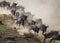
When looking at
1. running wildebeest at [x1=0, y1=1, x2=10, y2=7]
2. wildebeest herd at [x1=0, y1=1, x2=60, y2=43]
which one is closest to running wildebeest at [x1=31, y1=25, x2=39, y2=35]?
wildebeest herd at [x1=0, y1=1, x2=60, y2=43]

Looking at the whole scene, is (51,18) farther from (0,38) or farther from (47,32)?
(0,38)

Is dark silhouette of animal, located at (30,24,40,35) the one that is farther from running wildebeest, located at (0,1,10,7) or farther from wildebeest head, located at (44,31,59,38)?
running wildebeest, located at (0,1,10,7)

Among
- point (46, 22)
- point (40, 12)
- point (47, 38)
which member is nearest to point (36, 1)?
point (40, 12)

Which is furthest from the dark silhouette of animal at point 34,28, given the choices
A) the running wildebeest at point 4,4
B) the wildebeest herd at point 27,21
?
the running wildebeest at point 4,4

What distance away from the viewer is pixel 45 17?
1872mm

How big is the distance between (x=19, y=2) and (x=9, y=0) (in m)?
0.10

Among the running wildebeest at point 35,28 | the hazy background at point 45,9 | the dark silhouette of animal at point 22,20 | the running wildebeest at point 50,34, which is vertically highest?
the hazy background at point 45,9

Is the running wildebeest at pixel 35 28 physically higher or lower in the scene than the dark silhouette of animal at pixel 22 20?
lower

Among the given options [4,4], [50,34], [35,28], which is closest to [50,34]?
[50,34]

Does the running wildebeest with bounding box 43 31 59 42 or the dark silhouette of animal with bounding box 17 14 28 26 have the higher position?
the dark silhouette of animal with bounding box 17 14 28 26

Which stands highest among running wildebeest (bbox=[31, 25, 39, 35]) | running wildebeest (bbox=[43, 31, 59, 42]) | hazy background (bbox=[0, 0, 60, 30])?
hazy background (bbox=[0, 0, 60, 30])

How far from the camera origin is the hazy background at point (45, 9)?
1.87 meters

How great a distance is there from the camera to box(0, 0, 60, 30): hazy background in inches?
73.6

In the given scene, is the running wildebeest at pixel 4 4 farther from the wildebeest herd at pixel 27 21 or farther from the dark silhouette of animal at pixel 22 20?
the dark silhouette of animal at pixel 22 20
